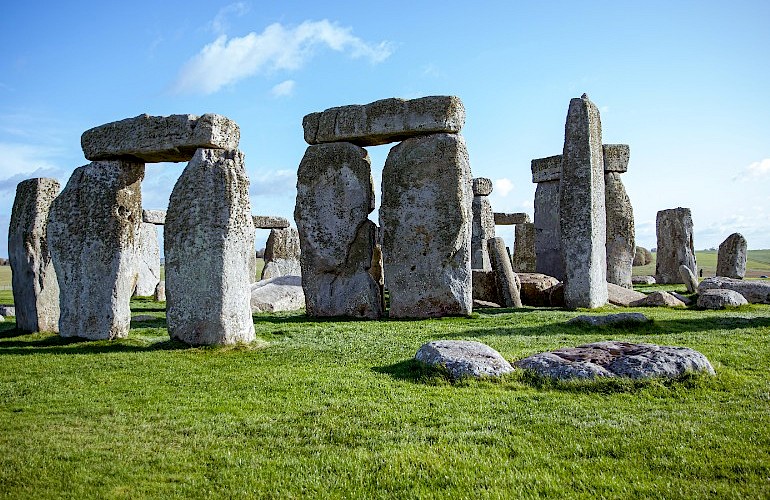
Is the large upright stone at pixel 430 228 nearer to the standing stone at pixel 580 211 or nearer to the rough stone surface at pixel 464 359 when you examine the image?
the standing stone at pixel 580 211

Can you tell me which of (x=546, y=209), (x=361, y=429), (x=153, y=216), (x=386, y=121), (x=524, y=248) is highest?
(x=386, y=121)

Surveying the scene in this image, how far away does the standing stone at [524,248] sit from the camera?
26.8m

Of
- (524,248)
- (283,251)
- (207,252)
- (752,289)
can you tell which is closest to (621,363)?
(207,252)

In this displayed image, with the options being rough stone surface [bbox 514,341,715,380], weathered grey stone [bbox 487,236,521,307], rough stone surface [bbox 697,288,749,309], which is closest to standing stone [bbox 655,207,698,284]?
rough stone surface [bbox 697,288,749,309]

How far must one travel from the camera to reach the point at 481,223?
76.3ft

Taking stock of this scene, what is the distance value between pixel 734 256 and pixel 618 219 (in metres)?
7.05

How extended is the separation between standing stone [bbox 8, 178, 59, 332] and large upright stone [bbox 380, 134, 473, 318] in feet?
21.5

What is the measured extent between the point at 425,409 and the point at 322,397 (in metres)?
1.18

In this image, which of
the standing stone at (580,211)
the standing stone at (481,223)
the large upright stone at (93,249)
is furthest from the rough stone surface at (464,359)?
the standing stone at (481,223)

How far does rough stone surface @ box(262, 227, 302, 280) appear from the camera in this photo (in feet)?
81.3

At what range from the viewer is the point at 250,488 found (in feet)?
14.3

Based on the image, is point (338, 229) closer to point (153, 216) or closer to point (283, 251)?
point (283, 251)

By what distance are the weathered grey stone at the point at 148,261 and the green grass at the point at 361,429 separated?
47.1 feet

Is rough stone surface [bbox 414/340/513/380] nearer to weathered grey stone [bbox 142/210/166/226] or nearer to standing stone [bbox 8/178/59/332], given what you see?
standing stone [bbox 8/178/59/332]
